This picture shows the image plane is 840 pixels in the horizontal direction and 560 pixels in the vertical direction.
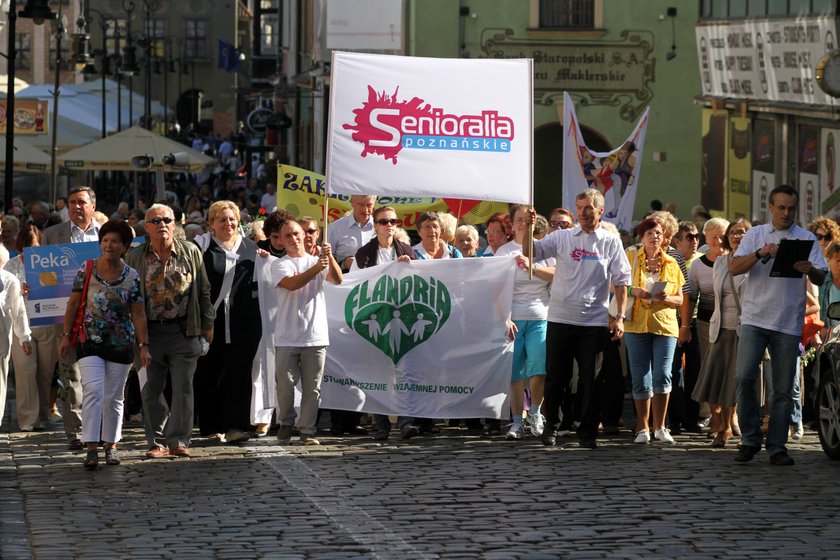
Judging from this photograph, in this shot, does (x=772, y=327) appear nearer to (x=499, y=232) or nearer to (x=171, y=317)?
(x=499, y=232)

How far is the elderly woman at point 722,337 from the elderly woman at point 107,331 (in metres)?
4.40

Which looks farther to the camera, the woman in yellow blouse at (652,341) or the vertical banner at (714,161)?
the vertical banner at (714,161)

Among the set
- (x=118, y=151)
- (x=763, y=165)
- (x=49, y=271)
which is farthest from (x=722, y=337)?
(x=118, y=151)

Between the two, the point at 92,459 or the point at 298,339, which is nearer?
the point at 92,459

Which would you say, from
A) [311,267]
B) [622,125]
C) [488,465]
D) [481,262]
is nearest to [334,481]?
[488,465]

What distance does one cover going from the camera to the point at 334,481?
11164 mm

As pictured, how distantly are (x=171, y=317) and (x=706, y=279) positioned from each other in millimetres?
4379

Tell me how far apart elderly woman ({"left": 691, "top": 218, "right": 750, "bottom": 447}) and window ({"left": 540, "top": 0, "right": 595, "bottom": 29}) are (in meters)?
20.7

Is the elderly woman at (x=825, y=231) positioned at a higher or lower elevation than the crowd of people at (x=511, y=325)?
higher

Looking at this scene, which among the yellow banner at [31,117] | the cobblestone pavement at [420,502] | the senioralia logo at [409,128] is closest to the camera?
the cobblestone pavement at [420,502]

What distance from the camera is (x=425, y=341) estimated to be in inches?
542

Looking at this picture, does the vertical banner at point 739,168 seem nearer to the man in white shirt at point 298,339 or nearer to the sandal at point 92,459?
the man in white shirt at point 298,339

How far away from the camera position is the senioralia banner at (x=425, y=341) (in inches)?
537

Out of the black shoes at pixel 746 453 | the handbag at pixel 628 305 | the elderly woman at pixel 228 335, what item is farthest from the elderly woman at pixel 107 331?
the black shoes at pixel 746 453
